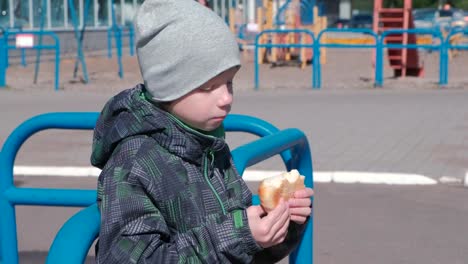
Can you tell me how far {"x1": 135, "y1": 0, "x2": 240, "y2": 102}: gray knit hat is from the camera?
7.34ft

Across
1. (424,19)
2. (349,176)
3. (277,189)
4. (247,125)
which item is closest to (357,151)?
(349,176)

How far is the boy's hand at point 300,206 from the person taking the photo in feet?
7.63

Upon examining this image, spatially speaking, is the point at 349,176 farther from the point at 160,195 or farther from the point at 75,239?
the point at 75,239

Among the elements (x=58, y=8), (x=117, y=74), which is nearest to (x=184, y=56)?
(x=117, y=74)

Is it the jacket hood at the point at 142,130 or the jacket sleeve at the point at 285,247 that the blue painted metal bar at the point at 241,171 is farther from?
the jacket sleeve at the point at 285,247

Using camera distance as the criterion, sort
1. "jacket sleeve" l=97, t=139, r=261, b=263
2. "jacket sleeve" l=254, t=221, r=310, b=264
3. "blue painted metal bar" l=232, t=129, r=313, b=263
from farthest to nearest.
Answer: "blue painted metal bar" l=232, t=129, r=313, b=263 → "jacket sleeve" l=254, t=221, r=310, b=264 → "jacket sleeve" l=97, t=139, r=261, b=263

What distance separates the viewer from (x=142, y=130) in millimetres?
2193

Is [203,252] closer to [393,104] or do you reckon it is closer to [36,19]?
[393,104]

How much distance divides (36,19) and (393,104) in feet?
63.3

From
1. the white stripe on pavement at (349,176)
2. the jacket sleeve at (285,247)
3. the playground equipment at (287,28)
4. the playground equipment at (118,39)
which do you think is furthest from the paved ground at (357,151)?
the playground equipment at (287,28)

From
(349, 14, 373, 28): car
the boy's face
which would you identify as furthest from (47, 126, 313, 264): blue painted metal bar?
(349, 14, 373, 28): car

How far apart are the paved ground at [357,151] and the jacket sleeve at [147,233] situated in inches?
143

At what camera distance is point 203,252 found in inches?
83.7

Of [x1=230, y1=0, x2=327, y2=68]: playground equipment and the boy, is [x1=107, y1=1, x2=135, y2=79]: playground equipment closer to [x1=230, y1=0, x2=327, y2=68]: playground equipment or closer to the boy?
[x1=230, y1=0, x2=327, y2=68]: playground equipment
